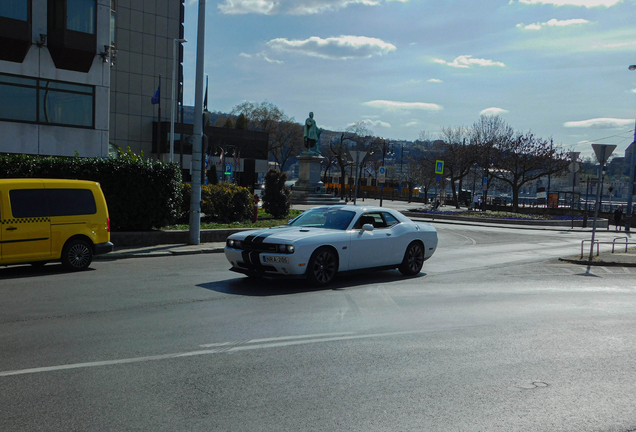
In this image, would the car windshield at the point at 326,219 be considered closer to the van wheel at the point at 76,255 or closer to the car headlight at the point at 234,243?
the car headlight at the point at 234,243

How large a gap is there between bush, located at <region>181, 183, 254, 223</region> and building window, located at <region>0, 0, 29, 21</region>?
9.66 m

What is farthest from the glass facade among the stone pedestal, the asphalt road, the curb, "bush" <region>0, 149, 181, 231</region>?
the stone pedestal

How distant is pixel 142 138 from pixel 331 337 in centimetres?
6046

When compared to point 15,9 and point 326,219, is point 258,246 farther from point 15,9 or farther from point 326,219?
point 15,9

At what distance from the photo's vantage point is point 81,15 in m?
24.1

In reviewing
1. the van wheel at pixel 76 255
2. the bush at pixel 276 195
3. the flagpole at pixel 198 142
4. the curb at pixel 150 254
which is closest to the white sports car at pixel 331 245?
the van wheel at pixel 76 255

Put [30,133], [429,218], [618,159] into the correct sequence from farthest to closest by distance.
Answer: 1. [618,159]
2. [429,218]
3. [30,133]

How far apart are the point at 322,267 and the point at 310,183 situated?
133 feet

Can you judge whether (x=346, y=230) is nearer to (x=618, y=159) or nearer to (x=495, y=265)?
(x=495, y=265)

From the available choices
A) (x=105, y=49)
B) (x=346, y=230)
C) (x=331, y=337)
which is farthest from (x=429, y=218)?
(x=331, y=337)

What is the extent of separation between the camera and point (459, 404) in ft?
15.4

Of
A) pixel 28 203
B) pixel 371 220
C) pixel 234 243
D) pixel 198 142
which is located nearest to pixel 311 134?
pixel 198 142

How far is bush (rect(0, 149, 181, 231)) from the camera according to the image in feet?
52.0

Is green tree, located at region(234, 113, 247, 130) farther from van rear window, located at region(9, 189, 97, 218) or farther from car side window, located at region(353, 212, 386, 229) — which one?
car side window, located at region(353, 212, 386, 229)
